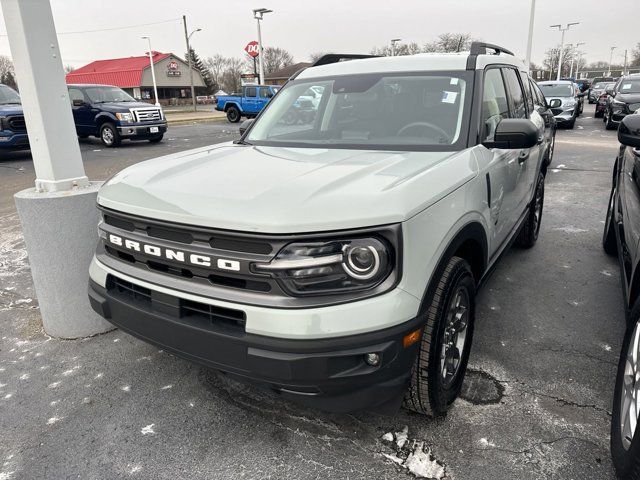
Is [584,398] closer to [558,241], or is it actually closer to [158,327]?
[158,327]

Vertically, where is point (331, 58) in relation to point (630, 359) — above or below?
A: above

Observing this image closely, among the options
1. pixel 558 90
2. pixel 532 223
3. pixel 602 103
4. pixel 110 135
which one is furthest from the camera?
pixel 602 103

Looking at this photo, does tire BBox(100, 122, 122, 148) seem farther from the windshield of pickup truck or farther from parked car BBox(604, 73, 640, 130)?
parked car BBox(604, 73, 640, 130)

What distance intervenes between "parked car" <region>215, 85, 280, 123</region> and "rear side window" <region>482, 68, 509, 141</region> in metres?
21.7

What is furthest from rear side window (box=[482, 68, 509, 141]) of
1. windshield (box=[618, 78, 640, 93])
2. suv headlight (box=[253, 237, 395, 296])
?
windshield (box=[618, 78, 640, 93])

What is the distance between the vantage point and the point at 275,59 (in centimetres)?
8700

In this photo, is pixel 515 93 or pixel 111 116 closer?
pixel 515 93

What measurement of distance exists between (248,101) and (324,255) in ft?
79.4

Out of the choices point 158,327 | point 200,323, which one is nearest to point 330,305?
point 200,323

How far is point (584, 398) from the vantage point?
2.73 meters

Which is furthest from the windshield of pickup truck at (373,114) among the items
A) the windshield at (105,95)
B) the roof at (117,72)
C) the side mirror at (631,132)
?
the roof at (117,72)

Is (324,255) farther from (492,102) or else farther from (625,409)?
(492,102)

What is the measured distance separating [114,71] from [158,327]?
72578 millimetres

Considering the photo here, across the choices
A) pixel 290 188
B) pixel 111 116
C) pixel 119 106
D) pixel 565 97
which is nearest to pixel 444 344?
pixel 290 188
